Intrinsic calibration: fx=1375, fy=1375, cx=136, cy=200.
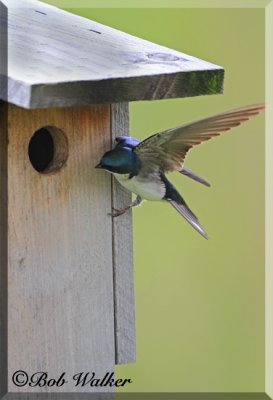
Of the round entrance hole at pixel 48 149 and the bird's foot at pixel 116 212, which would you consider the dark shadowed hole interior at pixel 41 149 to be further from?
→ the bird's foot at pixel 116 212

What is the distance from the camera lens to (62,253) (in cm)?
239

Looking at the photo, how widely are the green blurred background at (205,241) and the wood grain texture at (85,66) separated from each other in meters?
1.08

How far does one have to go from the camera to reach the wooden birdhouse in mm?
2275

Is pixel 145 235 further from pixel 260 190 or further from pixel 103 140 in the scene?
pixel 103 140

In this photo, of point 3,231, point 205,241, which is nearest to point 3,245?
point 3,231

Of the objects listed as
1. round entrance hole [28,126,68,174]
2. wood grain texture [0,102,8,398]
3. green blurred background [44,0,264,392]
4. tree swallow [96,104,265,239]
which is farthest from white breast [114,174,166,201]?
green blurred background [44,0,264,392]

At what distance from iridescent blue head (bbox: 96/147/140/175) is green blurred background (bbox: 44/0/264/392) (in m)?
1.18

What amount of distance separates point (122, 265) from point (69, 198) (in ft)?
0.63

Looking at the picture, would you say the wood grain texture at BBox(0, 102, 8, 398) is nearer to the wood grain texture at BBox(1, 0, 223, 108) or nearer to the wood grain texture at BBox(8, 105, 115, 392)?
the wood grain texture at BBox(8, 105, 115, 392)

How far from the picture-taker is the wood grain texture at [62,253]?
7.58 feet

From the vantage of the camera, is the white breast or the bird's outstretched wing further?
the white breast

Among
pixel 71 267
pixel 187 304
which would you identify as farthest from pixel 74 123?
pixel 187 304

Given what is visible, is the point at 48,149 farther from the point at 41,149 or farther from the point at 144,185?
the point at 144,185

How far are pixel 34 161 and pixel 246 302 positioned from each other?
4.67ft
